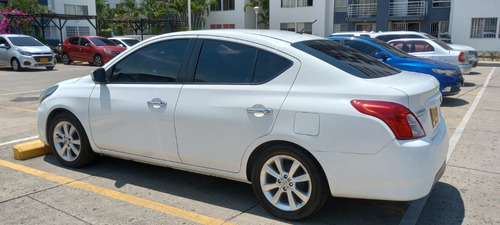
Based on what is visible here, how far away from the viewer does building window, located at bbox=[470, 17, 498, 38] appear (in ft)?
91.6

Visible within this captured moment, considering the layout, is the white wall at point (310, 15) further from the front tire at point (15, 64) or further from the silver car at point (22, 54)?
the front tire at point (15, 64)

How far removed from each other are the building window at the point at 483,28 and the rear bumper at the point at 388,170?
28787 mm

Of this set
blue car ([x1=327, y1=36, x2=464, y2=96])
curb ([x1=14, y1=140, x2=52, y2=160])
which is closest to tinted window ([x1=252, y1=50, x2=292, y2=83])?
curb ([x1=14, y1=140, x2=52, y2=160])

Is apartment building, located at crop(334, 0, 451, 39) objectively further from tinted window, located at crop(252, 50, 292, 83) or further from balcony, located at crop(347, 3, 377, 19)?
tinted window, located at crop(252, 50, 292, 83)

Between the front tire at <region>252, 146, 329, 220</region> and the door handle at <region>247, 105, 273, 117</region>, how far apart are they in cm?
30

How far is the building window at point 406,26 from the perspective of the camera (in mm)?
32125

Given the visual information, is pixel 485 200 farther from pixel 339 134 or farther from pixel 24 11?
pixel 24 11

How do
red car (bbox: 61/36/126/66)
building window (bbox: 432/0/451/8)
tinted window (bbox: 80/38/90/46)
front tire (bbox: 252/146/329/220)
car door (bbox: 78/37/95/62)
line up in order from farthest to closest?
building window (bbox: 432/0/451/8)
tinted window (bbox: 80/38/90/46)
car door (bbox: 78/37/95/62)
red car (bbox: 61/36/126/66)
front tire (bbox: 252/146/329/220)

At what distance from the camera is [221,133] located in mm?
3873

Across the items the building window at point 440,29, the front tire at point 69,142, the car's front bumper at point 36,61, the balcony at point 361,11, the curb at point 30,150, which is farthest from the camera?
the balcony at point 361,11

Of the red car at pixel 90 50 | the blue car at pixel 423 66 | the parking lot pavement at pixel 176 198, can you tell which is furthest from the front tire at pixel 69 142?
the red car at pixel 90 50

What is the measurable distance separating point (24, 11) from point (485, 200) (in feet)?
120

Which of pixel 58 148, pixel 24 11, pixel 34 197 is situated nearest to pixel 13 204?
pixel 34 197

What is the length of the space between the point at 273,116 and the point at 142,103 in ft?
4.83
